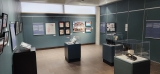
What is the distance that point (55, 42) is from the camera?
7609 millimetres

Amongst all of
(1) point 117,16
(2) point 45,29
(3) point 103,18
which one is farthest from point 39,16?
(1) point 117,16

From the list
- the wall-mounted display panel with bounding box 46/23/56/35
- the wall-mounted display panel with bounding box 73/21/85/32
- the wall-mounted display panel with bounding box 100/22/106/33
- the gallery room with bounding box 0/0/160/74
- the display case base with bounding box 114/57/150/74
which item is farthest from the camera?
the wall-mounted display panel with bounding box 73/21/85/32

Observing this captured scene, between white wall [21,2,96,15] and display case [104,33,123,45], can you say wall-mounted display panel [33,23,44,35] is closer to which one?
white wall [21,2,96,15]

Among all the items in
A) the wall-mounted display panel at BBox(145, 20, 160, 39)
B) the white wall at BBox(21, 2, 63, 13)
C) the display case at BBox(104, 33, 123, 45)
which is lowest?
the display case at BBox(104, 33, 123, 45)

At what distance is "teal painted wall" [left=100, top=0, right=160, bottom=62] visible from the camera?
4.45 metres

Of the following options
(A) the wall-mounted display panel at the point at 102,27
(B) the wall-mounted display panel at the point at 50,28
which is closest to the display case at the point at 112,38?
(A) the wall-mounted display panel at the point at 102,27

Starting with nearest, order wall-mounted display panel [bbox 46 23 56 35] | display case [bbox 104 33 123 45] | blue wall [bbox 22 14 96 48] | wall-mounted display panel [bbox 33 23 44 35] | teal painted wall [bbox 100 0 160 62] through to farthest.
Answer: teal painted wall [bbox 100 0 160 62], display case [bbox 104 33 123 45], blue wall [bbox 22 14 96 48], wall-mounted display panel [bbox 33 23 44 35], wall-mounted display panel [bbox 46 23 56 35]

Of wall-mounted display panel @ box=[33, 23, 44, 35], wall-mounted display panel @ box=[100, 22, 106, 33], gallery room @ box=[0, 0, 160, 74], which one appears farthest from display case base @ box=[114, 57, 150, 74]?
wall-mounted display panel @ box=[33, 23, 44, 35]

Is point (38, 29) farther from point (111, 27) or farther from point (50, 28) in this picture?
point (111, 27)

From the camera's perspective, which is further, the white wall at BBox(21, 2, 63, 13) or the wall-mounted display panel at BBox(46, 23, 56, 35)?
the wall-mounted display panel at BBox(46, 23, 56, 35)

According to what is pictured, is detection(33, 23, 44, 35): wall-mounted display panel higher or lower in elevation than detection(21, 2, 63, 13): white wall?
lower

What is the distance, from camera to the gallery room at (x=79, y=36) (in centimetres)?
269

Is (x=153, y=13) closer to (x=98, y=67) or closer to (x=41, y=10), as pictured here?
(x=98, y=67)

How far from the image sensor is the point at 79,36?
5754 millimetres
